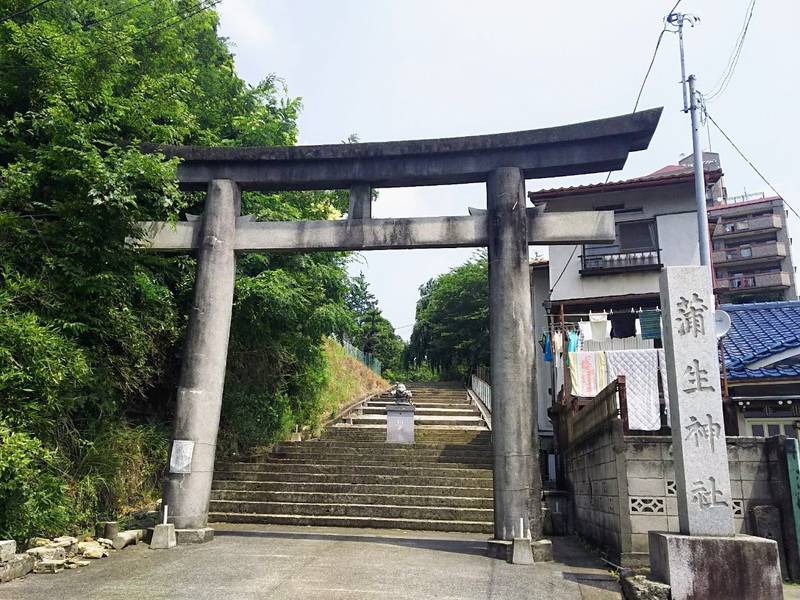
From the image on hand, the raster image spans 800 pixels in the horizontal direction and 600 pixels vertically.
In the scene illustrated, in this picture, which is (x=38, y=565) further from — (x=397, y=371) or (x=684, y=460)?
(x=397, y=371)

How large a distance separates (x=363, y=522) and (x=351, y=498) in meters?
0.88

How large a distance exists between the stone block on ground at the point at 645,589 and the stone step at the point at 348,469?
7.45 m

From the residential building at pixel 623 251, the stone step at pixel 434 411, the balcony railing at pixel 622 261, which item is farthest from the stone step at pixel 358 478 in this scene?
the balcony railing at pixel 622 261

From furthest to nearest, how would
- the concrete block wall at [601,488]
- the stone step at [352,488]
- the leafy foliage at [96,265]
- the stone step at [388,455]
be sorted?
the stone step at [388,455] < the stone step at [352,488] < the concrete block wall at [601,488] < the leafy foliage at [96,265]

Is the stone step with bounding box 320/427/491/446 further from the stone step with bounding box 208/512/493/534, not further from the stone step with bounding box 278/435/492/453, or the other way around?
the stone step with bounding box 208/512/493/534

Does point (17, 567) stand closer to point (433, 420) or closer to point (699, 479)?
point (699, 479)

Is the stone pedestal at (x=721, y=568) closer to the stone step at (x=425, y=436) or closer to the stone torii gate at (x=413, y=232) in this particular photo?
the stone torii gate at (x=413, y=232)

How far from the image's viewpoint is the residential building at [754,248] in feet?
142

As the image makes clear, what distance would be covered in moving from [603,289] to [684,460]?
12.6 meters

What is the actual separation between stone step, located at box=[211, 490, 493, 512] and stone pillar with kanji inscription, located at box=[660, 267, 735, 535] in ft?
20.2

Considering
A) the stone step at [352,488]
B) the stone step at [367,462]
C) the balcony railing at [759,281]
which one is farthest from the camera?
the balcony railing at [759,281]

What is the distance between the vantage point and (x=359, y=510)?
39.5 ft

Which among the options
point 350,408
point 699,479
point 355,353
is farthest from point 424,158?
point 355,353

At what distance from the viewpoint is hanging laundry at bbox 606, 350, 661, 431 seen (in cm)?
1204
